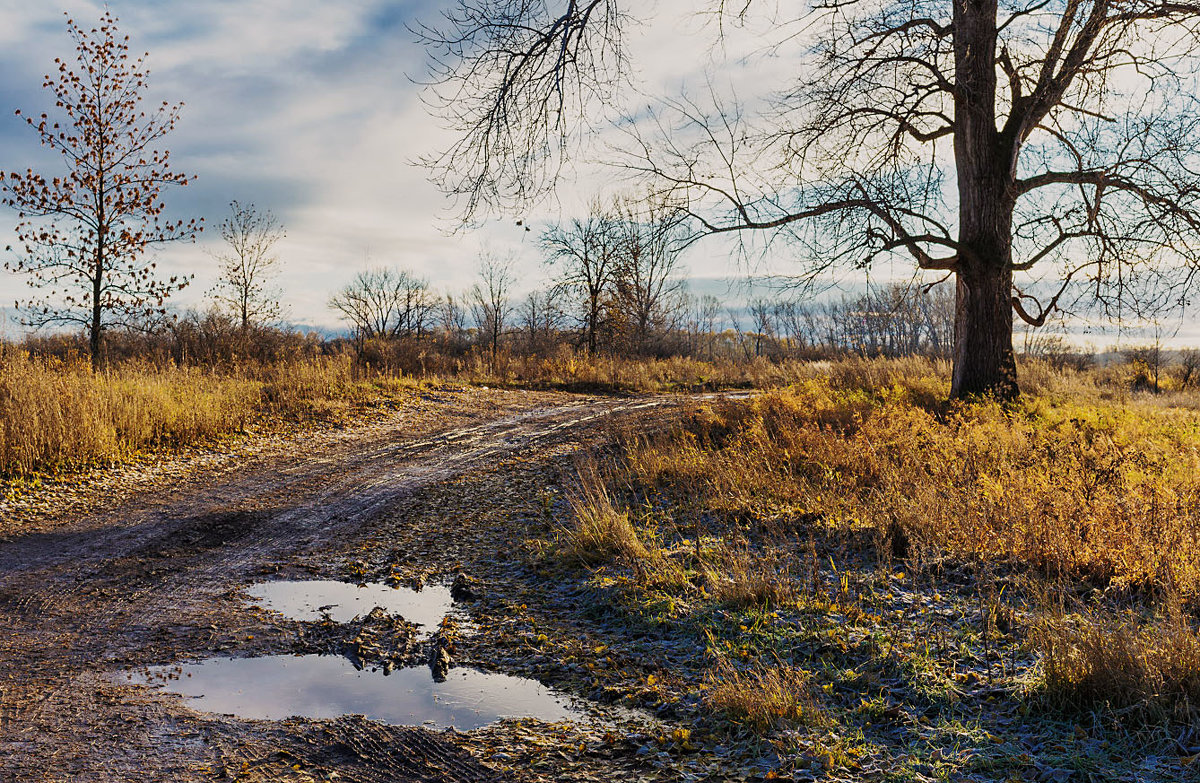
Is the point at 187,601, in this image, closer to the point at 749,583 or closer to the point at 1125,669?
the point at 749,583

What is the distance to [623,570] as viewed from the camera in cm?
596

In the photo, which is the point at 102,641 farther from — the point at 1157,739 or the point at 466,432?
the point at 466,432

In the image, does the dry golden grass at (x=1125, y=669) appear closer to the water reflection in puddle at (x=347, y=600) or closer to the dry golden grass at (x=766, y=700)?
the dry golden grass at (x=766, y=700)

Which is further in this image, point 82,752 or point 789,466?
point 789,466

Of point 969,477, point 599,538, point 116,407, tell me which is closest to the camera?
point 599,538

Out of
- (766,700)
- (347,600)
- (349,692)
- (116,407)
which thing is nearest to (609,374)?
(116,407)

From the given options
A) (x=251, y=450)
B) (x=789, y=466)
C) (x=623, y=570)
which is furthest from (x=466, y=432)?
(x=623, y=570)

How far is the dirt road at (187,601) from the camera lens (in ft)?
10.7

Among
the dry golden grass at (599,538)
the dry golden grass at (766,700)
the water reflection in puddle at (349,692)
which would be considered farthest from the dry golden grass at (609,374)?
the dry golden grass at (766,700)

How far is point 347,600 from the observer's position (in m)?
5.55

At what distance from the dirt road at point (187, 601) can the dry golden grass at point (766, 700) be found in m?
1.30

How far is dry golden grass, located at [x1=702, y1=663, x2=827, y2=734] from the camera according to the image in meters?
3.58

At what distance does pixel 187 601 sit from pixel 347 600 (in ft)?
3.82

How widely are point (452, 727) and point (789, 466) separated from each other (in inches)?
226
